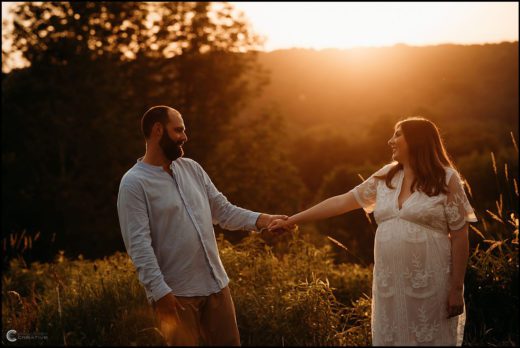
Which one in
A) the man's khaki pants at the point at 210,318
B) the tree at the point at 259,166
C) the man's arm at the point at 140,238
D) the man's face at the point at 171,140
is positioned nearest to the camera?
the man's arm at the point at 140,238

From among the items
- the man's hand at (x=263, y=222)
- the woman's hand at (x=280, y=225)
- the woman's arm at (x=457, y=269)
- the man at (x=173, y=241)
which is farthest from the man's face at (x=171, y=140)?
the woman's arm at (x=457, y=269)

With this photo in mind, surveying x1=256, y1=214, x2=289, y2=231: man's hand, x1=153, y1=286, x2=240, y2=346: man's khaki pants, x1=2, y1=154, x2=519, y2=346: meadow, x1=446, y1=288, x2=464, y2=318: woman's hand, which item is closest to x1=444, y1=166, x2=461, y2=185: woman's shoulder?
x1=446, y1=288, x2=464, y2=318: woman's hand

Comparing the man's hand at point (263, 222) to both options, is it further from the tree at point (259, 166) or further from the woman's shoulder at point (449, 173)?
the tree at point (259, 166)

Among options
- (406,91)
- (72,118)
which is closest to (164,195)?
(72,118)

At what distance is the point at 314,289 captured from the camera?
5.28 meters

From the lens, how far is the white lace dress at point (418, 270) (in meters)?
3.78

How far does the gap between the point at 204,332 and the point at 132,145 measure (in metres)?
20.2

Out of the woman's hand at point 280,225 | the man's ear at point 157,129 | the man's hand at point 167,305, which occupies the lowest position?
the man's hand at point 167,305

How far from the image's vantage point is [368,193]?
14.4 feet

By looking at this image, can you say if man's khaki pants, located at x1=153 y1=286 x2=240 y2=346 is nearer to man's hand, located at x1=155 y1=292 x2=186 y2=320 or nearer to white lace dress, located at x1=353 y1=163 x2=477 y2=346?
man's hand, located at x1=155 y1=292 x2=186 y2=320

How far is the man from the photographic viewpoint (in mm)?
3912

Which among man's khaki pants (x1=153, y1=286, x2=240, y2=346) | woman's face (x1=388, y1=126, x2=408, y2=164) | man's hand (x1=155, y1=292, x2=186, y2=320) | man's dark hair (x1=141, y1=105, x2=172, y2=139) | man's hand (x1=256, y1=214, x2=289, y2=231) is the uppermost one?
man's dark hair (x1=141, y1=105, x2=172, y2=139)

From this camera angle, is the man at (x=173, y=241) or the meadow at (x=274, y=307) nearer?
the man at (x=173, y=241)

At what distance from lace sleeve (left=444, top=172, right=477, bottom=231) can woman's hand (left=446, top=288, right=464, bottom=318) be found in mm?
405
